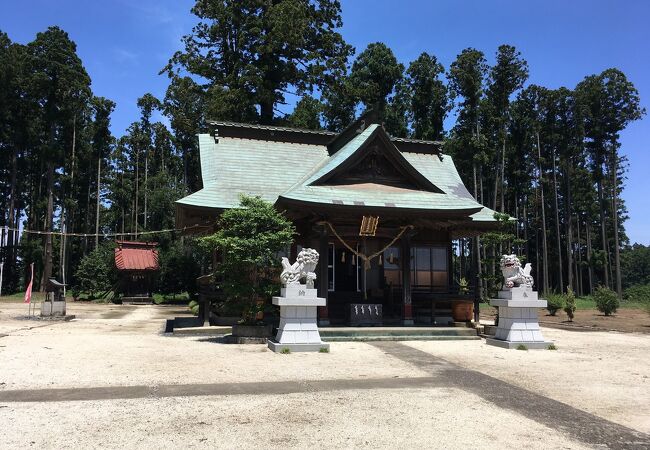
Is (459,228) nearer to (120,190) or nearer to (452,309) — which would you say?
(452,309)

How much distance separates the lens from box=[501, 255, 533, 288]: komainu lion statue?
13.0 meters

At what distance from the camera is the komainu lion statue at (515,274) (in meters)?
13.0

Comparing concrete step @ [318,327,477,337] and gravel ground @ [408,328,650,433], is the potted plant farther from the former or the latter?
gravel ground @ [408,328,650,433]

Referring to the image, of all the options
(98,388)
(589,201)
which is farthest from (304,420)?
(589,201)

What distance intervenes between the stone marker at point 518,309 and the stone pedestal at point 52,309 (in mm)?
16915

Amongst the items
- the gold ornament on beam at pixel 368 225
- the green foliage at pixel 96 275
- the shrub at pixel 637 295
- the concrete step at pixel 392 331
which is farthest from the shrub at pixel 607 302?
the green foliage at pixel 96 275

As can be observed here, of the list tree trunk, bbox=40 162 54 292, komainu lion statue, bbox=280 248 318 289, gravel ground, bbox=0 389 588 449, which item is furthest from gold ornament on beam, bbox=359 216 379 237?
tree trunk, bbox=40 162 54 292

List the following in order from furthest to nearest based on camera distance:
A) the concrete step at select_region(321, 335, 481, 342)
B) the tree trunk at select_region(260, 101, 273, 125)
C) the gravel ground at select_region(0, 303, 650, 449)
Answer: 1. the tree trunk at select_region(260, 101, 273, 125)
2. the concrete step at select_region(321, 335, 481, 342)
3. the gravel ground at select_region(0, 303, 650, 449)

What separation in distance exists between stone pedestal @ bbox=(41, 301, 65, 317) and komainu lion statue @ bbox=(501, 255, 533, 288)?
1734 cm

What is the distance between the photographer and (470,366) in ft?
32.1

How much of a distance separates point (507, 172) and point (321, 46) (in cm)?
2585

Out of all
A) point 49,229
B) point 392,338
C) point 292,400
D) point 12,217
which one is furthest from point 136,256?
point 292,400

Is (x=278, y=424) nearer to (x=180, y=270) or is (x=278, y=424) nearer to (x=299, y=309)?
(x=299, y=309)

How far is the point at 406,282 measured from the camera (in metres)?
15.5
